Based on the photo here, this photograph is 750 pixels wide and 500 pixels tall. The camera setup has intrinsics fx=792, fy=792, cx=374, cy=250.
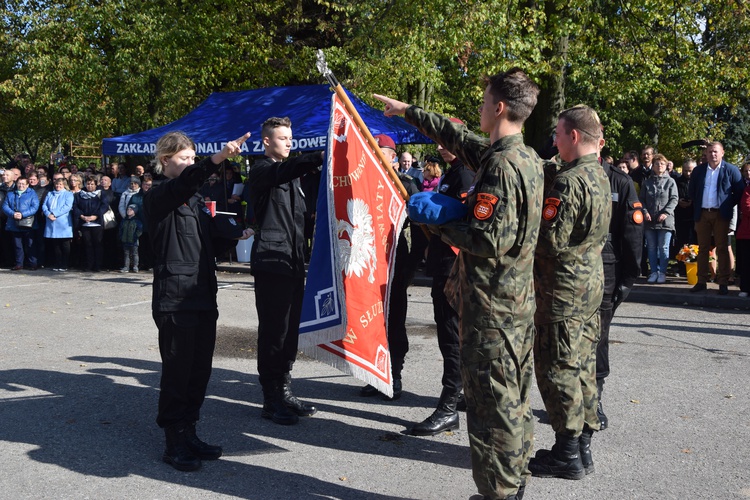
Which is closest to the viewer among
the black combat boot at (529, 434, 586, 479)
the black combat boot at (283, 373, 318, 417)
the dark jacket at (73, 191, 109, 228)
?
the black combat boot at (529, 434, 586, 479)

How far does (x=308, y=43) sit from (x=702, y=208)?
1629cm

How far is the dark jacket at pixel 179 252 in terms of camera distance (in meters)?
4.56

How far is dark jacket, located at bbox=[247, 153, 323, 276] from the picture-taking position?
17.8ft

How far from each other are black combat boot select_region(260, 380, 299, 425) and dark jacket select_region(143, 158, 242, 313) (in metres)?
1.04

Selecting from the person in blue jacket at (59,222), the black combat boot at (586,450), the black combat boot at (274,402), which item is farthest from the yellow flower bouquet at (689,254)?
the person in blue jacket at (59,222)

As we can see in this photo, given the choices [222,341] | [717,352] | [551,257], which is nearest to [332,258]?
[551,257]

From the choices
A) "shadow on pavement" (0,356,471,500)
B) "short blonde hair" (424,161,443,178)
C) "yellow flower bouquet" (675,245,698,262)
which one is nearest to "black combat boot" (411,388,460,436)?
"shadow on pavement" (0,356,471,500)

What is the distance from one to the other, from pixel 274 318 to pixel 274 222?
670 millimetres

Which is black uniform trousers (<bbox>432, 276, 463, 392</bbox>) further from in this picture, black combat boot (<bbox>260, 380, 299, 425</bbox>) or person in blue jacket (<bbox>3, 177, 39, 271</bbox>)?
person in blue jacket (<bbox>3, 177, 39, 271</bbox>)

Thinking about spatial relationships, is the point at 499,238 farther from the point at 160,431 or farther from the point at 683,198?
the point at 683,198

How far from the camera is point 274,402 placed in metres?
5.60

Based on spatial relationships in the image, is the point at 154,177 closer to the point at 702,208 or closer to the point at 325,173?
the point at 702,208

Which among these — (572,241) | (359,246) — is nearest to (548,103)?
(359,246)

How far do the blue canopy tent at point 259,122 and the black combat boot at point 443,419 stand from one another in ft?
28.3
